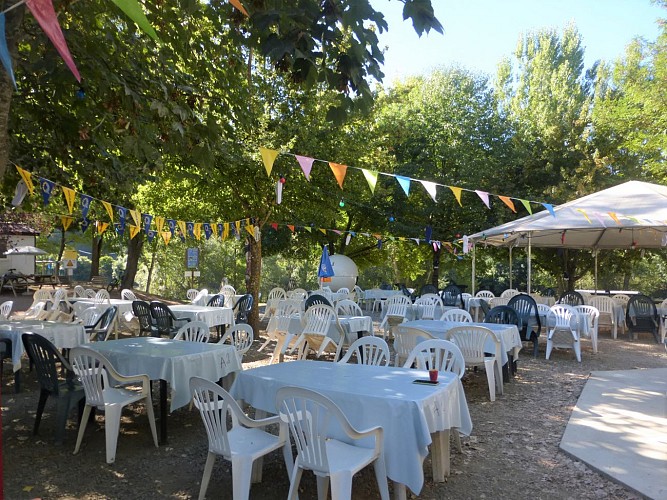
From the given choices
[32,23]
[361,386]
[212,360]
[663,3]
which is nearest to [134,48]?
[32,23]

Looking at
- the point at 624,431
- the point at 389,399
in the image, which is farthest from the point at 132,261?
the point at 389,399

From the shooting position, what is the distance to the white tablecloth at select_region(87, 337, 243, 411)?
475cm

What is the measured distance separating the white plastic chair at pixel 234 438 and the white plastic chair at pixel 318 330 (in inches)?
179

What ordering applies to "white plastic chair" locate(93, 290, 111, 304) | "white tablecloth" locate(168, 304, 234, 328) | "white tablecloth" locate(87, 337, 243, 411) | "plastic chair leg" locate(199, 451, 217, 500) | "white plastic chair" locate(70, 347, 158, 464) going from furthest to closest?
"white plastic chair" locate(93, 290, 111, 304) < "white tablecloth" locate(168, 304, 234, 328) < "white tablecloth" locate(87, 337, 243, 411) < "white plastic chair" locate(70, 347, 158, 464) < "plastic chair leg" locate(199, 451, 217, 500)

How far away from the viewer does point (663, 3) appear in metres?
16.2

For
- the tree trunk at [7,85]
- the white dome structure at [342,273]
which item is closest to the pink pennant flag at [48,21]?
the tree trunk at [7,85]

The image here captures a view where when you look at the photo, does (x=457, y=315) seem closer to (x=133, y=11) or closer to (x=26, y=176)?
(x=26, y=176)

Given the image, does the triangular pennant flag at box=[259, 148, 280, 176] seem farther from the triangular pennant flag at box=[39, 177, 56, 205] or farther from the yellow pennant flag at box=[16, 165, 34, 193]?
the triangular pennant flag at box=[39, 177, 56, 205]

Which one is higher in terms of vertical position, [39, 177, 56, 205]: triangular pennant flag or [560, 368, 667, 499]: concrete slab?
[39, 177, 56, 205]: triangular pennant flag

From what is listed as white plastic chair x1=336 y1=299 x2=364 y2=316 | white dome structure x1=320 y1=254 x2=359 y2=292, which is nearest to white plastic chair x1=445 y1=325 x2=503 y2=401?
white plastic chair x1=336 y1=299 x2=364 y2=316

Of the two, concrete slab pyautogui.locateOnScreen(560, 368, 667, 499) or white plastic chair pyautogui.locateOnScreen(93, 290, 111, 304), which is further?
white plastic chair pyautogui.locateOnScreen(93, 290, 111, 304)

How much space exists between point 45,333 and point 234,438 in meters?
4.62

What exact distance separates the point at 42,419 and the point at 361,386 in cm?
376

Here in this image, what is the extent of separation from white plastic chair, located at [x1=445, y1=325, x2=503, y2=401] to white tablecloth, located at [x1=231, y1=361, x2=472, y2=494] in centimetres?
223
